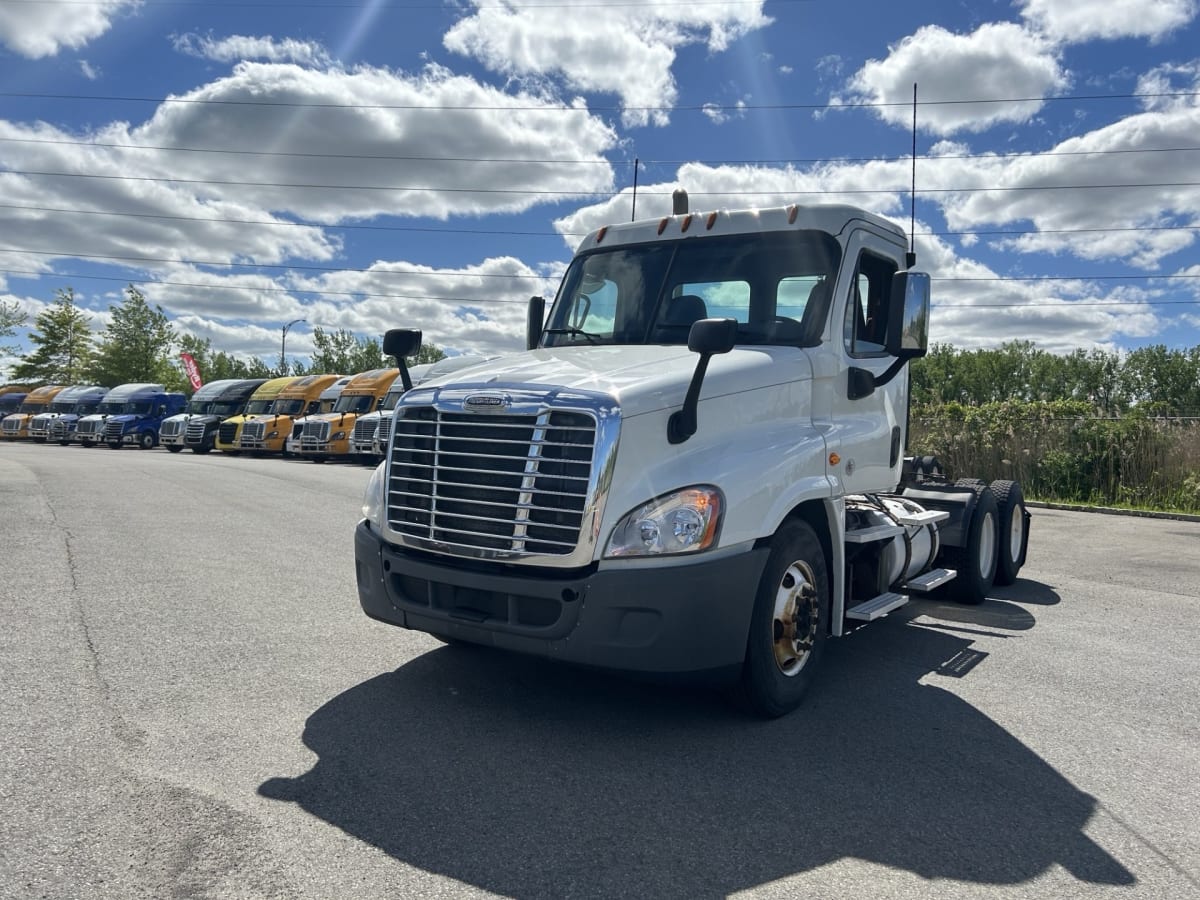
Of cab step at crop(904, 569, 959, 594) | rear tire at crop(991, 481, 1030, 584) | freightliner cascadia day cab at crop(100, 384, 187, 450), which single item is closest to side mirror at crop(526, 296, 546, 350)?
cab step at crop(904, 569, 959, 594)

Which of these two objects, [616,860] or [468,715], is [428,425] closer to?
[468,715]

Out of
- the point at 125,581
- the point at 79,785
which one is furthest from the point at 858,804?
the point at 125,581

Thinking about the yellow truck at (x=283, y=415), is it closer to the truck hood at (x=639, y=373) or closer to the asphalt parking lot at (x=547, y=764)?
the asphalt parking lot at (x=547, y=764)

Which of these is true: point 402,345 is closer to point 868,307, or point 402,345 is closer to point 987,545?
point 868,307

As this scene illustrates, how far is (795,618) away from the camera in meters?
4.84

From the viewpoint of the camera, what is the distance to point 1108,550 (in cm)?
1166

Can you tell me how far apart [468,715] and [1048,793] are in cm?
261

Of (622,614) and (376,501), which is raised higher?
(376,501)

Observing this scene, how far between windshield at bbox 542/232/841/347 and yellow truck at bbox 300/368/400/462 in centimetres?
2453

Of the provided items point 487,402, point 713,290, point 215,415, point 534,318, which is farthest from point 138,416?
point 487,402

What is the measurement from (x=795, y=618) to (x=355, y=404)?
88.8 feet

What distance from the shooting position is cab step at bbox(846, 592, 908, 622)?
543 cm

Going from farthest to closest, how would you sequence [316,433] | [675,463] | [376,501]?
[316,433] < [376,501] < [675,463]

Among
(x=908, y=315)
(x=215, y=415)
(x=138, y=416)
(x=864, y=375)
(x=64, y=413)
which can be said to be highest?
(x=908, y=315)
